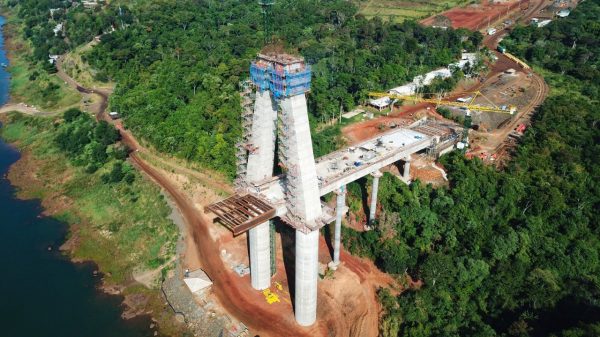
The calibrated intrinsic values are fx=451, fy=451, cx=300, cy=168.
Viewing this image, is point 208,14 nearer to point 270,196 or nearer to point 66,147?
point 66,147

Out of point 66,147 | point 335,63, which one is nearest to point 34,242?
point 66,147

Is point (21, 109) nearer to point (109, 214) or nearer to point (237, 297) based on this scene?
point (109, 214)

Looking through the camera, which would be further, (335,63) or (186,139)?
(335,63)

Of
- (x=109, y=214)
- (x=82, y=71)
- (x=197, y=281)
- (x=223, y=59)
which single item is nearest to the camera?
(x=197, y=281)

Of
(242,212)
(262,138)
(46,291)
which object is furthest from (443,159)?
(46,291)

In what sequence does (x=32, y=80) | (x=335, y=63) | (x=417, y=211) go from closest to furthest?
(x=417, y=211) < (x=335, y=63) < (x=32, y=80)

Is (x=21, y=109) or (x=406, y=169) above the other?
(x=406, y=169)
